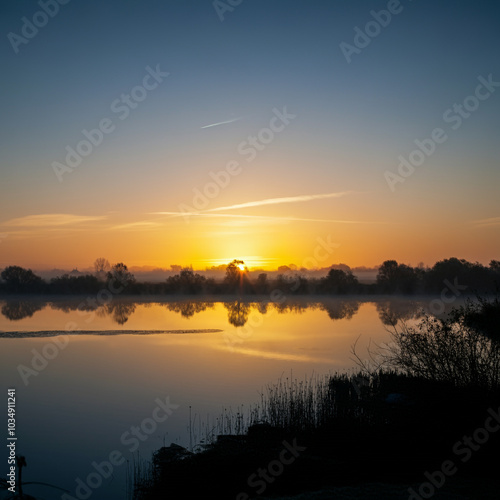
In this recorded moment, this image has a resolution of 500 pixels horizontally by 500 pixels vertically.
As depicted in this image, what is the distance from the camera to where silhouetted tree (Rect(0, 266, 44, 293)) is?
7606 centimetres

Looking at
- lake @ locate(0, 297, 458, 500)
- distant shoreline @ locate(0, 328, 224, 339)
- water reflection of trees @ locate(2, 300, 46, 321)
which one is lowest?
lake @ locate(0, 297, 458, 500)

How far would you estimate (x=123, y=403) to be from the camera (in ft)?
43.8

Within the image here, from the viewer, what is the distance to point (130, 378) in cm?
1670

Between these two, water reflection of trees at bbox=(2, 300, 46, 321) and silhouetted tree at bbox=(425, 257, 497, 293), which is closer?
water reflection of trees at bbox=(2, 300, 46, 321)

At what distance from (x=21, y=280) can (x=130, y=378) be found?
67.5 metres

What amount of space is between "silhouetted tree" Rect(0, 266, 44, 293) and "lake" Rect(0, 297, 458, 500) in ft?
151

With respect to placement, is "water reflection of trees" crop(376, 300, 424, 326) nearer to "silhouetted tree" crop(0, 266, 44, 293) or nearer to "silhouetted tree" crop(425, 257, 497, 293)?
"silhouetted tree" crop(425, 257, 497, 293)

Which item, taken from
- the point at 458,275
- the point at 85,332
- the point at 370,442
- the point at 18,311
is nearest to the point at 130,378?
the point at 370,442

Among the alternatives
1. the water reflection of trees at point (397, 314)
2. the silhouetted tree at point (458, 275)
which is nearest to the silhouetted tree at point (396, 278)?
the silhouetted tree at point (458, 275)

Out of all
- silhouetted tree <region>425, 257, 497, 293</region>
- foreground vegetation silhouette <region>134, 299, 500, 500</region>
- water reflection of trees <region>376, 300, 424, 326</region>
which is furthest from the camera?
silhouetted tree <region>425, 257, 497, 293</region>

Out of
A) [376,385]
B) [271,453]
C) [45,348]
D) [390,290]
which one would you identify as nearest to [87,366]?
[45,348]

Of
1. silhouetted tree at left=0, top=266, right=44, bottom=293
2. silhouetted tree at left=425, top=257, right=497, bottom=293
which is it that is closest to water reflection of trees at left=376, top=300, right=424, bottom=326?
silhouetted tree at left=425, top=257, right=497, bottom=293

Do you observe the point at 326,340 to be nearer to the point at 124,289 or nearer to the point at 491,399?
the point at 491,399

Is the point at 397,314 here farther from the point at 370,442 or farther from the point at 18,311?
the point at 18,311
